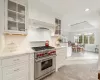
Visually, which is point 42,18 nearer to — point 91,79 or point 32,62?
point 32,62

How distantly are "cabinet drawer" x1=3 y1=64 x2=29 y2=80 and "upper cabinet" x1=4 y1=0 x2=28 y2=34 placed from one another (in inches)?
36.3

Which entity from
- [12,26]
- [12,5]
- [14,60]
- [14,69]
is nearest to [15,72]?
[14,69]

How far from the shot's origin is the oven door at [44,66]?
7.95 feet

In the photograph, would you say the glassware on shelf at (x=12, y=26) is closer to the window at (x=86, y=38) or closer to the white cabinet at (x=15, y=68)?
the white cabinet at (x=15, y=68)

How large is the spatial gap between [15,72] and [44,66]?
1003 millimetres

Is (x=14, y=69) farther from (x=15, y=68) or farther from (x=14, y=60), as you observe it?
(x=14, y=60)

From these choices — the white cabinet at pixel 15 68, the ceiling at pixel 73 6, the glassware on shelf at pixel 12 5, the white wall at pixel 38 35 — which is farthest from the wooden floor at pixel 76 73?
the glassware on shelf at pixel 12 5

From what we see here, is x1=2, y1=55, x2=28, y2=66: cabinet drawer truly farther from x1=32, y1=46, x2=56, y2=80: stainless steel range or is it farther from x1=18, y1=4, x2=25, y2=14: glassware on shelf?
x1=18, y1=4, x2=25, y2=14: glassware on shelf

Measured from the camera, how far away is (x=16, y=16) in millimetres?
2221

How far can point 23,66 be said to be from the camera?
6.83 feet

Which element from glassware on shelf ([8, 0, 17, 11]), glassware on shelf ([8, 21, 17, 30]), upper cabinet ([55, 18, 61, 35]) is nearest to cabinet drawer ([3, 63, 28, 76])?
glassware on shelf ([8, 21, 17, 30])

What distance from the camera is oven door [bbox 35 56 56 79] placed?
2422 mm

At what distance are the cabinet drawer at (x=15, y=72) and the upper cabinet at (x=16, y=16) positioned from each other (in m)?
0.92

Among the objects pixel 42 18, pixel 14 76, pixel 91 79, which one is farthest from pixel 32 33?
pixel 91 79
